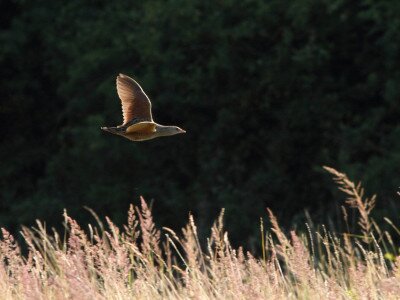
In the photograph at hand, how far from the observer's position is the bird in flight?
14.9 feet

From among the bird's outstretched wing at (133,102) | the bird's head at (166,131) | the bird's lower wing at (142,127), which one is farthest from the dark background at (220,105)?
the bird's lower wing at (142,127)

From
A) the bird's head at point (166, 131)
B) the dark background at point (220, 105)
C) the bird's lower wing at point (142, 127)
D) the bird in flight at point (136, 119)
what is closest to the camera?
the bird's lower wing at point (142, 127)

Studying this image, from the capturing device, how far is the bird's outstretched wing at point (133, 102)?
502cm

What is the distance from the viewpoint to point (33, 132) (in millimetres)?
15477

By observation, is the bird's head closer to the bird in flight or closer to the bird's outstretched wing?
the bird in flight

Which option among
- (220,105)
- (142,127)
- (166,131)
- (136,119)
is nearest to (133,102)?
(136,119)

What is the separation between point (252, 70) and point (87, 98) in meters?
2.47

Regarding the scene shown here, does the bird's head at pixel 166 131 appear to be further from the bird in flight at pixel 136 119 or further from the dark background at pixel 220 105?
the dark background at pixel 220 105

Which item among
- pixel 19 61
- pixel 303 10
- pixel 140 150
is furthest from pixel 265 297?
pixel 19 61

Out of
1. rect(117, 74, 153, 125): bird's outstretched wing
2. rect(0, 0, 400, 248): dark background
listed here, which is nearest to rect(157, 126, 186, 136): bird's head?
→ rect(117, 74, 153, 125): bird's outstretched wing

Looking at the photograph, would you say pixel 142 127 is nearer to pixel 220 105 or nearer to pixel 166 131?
pixel 166 131

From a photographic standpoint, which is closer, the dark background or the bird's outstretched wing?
the bird's outstretched wing

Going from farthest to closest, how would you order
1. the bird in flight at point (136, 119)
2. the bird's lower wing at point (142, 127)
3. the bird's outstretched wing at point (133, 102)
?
the bird's outstretched wing at point (133, 102) < the bird in flight at point (136, 119) < the bird's lower wing at point (142, 127)

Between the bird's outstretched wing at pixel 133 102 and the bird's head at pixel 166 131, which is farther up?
the bird's outstretched wing at pixel 133 102
